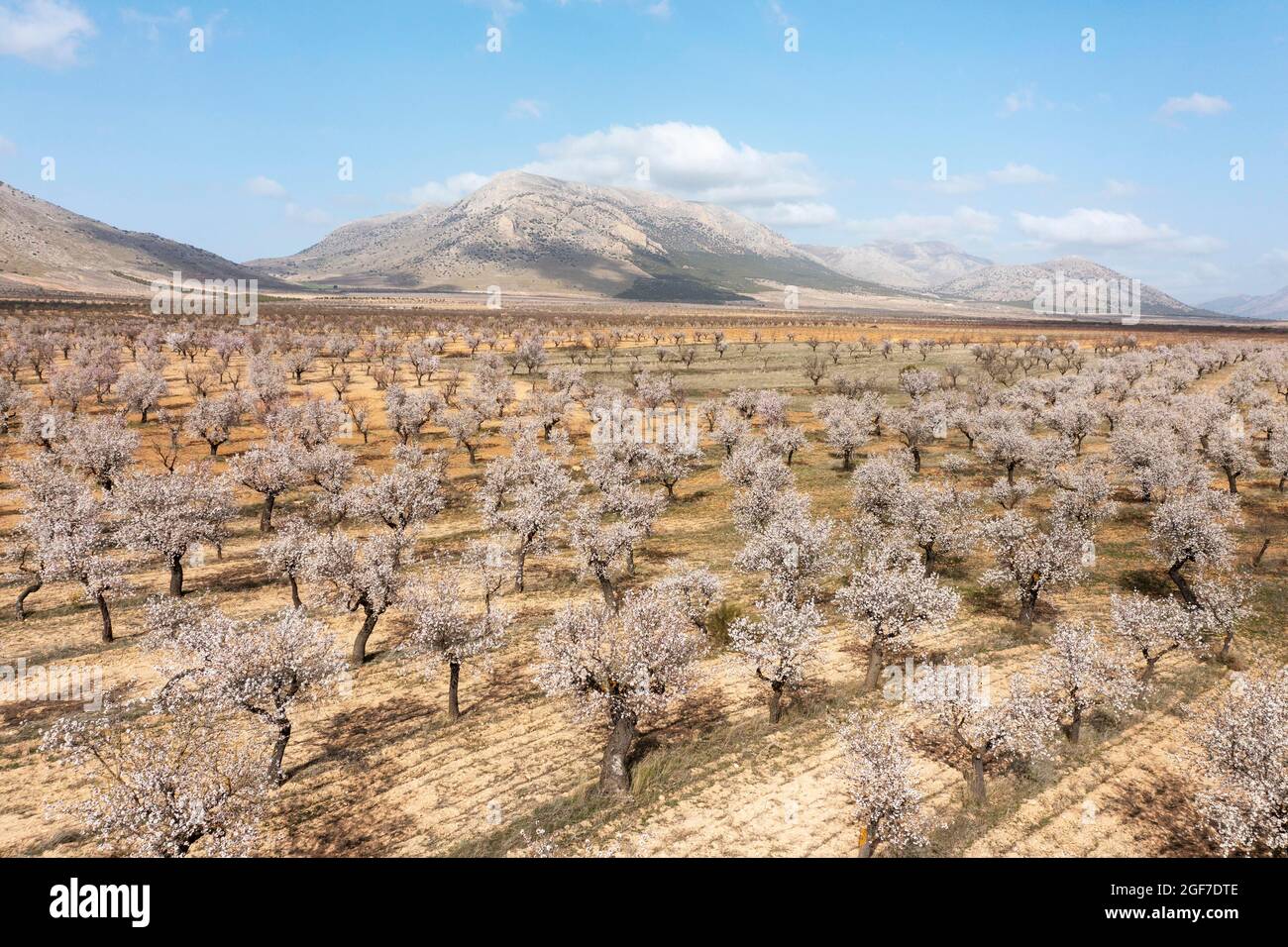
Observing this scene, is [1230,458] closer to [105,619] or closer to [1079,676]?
[1079,676]

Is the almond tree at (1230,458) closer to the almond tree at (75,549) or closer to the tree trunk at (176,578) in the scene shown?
the tree trunk at (176,578)

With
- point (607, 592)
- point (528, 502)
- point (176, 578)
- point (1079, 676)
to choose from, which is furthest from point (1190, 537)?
point (176, 578)

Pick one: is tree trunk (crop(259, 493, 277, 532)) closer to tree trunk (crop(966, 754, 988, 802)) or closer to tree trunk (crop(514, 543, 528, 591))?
tree trunk (crop(514, 543, 528, 591))

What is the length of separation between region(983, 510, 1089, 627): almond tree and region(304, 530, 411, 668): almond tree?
41.0 metres

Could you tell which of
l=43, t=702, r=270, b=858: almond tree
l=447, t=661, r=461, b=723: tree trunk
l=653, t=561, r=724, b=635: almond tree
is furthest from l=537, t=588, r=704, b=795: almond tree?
l=43, t=702, r=270, b=858: almond tree

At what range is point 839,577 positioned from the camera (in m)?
52.4

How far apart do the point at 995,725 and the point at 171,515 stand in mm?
54056

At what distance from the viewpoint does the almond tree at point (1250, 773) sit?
21203mm

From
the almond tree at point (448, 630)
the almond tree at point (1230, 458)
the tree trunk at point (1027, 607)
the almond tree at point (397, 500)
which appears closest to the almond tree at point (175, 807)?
the almond tree at point (448, 630)

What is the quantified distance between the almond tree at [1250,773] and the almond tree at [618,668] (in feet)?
68.1

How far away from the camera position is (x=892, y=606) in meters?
35.3

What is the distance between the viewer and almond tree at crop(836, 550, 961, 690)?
34.8 metres
